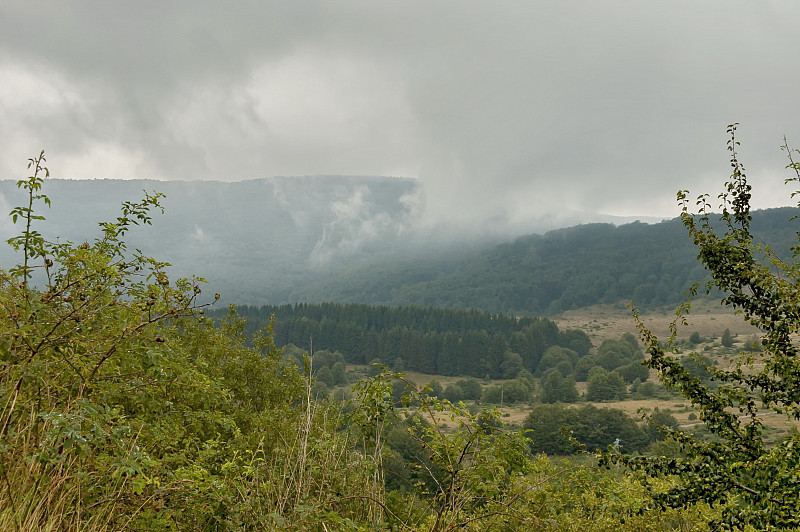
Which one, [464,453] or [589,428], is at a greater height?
[464,453]

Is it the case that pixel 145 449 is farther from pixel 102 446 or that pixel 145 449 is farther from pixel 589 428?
pixel 589 428

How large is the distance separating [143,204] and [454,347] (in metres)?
195

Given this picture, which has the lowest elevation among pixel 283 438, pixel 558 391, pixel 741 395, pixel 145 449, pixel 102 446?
pixel 558 391

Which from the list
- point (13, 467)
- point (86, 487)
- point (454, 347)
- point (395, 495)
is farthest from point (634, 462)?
point (454, 347)

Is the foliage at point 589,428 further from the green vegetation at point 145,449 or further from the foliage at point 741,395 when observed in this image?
the green vegetation at point 145,449

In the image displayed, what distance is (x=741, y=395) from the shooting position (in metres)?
8.42

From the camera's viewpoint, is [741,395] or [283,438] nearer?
[283,438]

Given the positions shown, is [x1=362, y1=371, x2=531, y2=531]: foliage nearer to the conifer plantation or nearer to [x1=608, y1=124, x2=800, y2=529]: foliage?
the conifer plantation

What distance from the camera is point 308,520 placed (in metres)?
4.20

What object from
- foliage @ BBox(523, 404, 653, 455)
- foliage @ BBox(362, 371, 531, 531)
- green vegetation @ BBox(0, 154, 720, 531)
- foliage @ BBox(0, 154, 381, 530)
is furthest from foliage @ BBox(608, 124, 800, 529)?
foliage @ BBox(523, 404, 653, 455)

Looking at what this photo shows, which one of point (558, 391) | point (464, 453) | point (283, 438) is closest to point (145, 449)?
point (283, 438)

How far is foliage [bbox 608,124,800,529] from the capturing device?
21.8ft

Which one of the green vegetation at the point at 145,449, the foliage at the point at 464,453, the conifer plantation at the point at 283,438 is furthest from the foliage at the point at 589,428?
the foliage at the point at 464,453

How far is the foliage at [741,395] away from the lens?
664 centimetres
